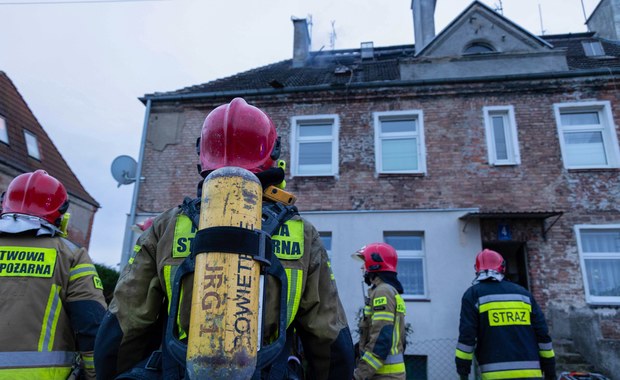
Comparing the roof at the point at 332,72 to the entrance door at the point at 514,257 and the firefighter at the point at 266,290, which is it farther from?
the firefighter at the point at 266,290

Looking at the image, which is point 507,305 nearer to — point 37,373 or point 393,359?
point 393,359

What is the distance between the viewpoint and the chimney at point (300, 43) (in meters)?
16.0

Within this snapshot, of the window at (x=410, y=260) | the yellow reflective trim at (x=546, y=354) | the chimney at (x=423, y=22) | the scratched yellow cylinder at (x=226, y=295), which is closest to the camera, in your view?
the scratched yellow cylinder at (x=226, y=295)

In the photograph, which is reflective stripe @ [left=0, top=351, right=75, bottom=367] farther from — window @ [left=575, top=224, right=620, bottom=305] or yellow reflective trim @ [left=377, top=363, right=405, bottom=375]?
window @ [left=575, top=224, right=620, bottom=305]

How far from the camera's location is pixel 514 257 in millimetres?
10812

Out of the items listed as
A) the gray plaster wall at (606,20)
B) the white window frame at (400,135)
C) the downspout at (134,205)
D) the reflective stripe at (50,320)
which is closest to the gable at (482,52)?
Answer: the white window frame at (400,135)

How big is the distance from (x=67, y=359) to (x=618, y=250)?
36.7 feet

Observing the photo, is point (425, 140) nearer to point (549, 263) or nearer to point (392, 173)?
point (392, 173)

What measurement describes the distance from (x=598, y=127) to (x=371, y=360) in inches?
404

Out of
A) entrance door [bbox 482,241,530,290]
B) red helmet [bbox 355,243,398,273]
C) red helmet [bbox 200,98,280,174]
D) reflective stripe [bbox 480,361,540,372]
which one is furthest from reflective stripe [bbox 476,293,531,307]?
entrance door [bbox 482,241,530,290]

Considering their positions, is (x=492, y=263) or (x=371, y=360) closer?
(x=371, y=360)

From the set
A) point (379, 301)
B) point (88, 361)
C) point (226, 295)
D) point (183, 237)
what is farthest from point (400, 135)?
point (226, 295)

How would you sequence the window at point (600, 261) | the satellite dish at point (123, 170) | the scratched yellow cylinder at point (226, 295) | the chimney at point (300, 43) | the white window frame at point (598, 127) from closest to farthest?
the scratched yellow cylinder at point (226, 295), the window at point (600, 261), the white window frame at point (598, 127), the satellite dish at point (123, 170), the chimney at point (300, 43)

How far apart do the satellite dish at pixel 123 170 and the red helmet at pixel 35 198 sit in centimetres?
932
